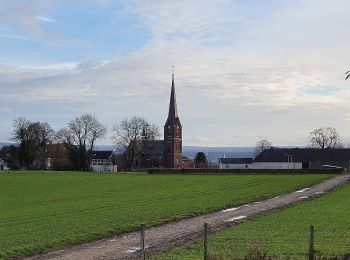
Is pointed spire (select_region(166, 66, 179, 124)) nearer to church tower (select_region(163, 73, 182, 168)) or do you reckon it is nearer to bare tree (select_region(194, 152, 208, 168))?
church tower (select_region(163, 73, 182, 168))

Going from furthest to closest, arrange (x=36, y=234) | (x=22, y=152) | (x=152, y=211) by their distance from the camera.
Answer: (x=22, y=152) → (x=152, y=211) → (x=36, y=234)

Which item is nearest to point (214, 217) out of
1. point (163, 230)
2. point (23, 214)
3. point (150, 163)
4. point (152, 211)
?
point (152, 211)

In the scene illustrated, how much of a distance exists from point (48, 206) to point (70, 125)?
116655mm

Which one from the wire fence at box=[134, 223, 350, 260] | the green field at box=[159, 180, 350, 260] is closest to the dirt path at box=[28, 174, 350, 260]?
the wire fence at box=[134, 223, 350, 260]

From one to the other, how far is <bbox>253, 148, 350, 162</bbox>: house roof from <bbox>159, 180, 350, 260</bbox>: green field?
123 m

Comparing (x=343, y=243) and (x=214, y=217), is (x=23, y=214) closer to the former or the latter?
(x=214, y=217)

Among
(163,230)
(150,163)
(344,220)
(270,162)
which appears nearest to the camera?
(163,230)

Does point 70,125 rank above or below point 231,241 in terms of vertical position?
above

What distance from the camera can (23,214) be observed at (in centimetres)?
3541

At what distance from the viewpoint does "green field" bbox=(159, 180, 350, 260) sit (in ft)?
59.7

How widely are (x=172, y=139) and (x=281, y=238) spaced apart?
537 ft

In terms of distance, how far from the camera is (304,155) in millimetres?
159250

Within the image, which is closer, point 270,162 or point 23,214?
point 23,214

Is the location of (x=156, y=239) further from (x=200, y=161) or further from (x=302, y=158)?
(x=200, y=161)
